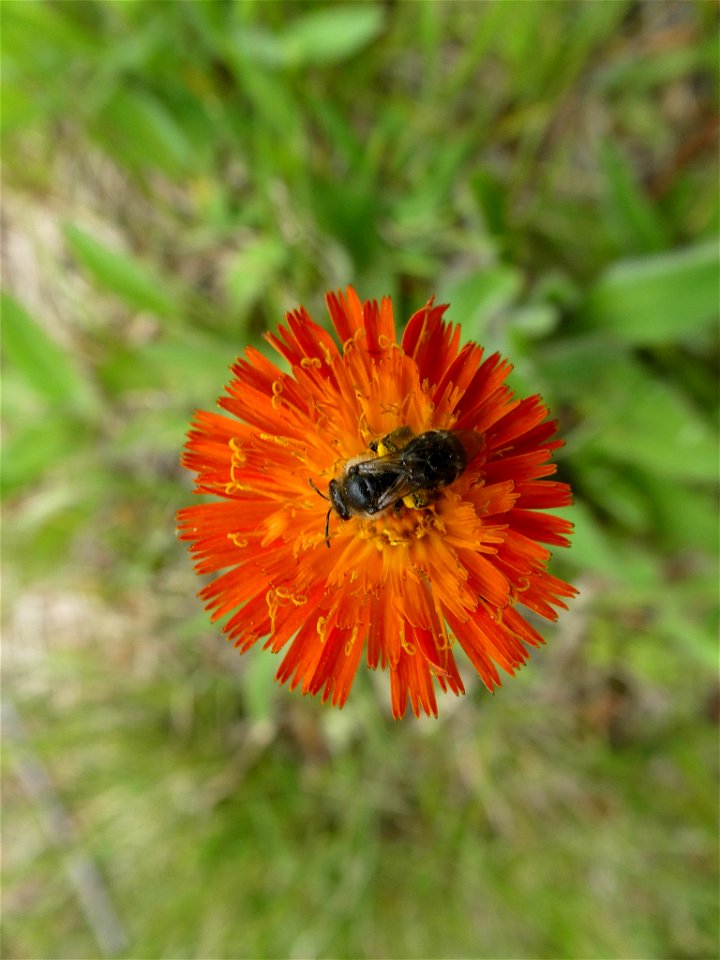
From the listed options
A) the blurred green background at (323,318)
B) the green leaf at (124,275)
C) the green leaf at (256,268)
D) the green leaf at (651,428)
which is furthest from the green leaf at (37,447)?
the green leaf at (651,428)

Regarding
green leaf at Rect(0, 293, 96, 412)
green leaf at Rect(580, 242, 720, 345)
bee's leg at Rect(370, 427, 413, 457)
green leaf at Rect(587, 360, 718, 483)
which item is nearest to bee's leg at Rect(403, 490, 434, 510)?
bee's leg at Rect(370, 427, 413, 457)

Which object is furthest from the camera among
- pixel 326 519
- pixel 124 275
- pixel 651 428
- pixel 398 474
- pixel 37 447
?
pixel 37 447

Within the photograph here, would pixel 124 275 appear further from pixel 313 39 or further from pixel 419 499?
pixel 419 499

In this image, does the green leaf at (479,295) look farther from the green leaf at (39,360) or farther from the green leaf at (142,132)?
the green leaf at (39,360)

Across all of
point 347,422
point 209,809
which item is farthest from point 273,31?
point 209,809

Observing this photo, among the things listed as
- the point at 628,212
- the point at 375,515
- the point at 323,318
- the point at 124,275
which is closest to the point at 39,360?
the point at 124,275
